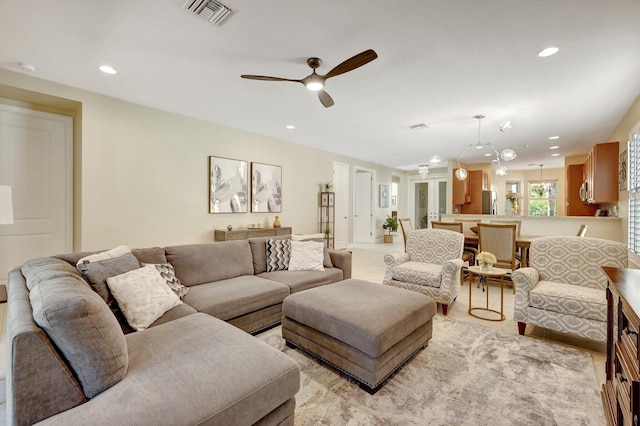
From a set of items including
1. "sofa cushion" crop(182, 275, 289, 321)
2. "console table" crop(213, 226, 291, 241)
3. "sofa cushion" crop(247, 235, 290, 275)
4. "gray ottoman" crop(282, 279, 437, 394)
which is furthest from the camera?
"console table" crop(213, 226, 291, 241)

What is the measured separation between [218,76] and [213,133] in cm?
188

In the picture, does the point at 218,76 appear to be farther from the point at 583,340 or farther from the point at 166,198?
the point at 583,340

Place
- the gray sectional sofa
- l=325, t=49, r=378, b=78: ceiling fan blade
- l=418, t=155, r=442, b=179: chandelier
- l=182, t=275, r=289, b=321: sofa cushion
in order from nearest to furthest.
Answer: the gray sectional sofa
l=325, t=49, r=378, b=78: ceiling fan blade
l=182, t=275, r=289, b=321: sofa cushion
l=418, t=155, r=442, b=179: chandelier

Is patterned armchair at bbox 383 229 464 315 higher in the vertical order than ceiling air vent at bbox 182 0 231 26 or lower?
lower

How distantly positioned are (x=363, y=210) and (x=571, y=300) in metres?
6.86

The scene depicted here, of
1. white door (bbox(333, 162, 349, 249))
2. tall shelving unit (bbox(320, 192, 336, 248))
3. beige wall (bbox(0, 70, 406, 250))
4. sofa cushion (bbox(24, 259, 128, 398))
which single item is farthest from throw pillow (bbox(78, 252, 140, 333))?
white door (bbox(333, 162, 349, 249))

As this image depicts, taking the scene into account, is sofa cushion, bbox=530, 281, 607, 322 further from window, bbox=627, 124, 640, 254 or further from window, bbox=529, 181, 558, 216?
window, bbox=529, 181, 558, 216

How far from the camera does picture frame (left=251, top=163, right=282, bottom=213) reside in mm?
5433

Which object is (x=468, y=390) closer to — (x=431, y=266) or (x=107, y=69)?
(x=431, y=266)

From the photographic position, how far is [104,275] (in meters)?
1.95

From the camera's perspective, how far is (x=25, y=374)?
3.08ft

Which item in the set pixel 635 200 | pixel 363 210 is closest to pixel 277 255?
pixel 635 200

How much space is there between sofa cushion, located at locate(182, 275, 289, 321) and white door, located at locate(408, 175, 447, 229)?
26.6ft

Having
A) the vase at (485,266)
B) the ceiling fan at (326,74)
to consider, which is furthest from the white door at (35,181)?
the vase at (485,266)
